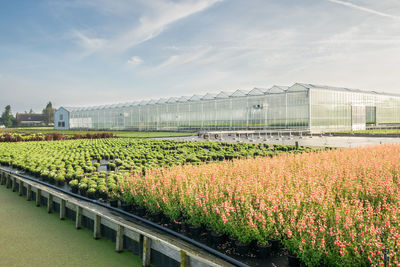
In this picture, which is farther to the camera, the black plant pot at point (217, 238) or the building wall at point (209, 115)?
the building wall at point (209, 115)

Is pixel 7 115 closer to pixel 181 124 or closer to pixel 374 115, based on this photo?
pixel 181 124

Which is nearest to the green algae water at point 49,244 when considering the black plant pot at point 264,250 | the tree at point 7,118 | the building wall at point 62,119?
the black plant pot at point 264,250

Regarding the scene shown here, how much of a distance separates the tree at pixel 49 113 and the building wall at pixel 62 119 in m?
40.9

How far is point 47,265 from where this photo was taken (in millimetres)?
4891

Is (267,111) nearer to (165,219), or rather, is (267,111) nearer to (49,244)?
(165,219)

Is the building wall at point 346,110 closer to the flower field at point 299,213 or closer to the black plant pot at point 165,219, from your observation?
the flower field at point 299,213

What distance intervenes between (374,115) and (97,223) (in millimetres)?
53809

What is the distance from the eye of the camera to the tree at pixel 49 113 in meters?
118

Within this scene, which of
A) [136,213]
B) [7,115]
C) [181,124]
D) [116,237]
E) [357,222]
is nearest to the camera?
[357,222]

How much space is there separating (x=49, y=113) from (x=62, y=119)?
44.2m

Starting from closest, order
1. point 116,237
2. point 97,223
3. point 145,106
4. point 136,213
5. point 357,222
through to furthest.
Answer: point 357,222 → point 116,237 → point 97,223 → point 136,213 → point 145,106

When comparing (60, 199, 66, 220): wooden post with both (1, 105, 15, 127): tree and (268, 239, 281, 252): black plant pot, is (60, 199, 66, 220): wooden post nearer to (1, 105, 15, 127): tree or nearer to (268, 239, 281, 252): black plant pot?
(268, 239, 281, 252): black plant pot

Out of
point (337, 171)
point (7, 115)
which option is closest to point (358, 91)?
point (337, 171)

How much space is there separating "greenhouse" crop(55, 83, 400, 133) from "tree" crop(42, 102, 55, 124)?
61537mm
